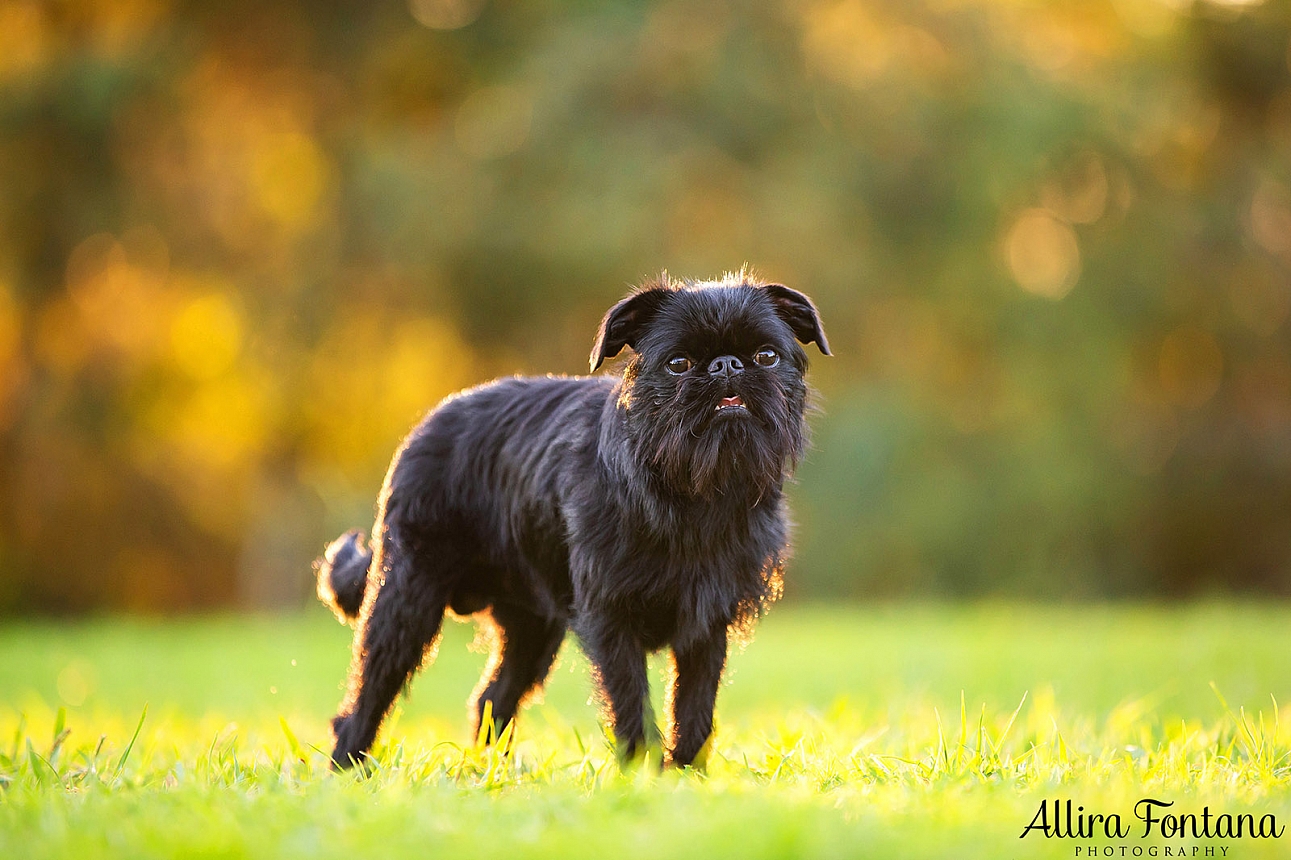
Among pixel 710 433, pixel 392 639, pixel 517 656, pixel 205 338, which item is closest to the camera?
pixel 710 433

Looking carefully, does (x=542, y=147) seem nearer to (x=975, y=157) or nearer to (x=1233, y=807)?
(x=975, y=157)

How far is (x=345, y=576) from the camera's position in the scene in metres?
5.23

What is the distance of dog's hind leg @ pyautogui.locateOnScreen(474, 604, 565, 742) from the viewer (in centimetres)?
506

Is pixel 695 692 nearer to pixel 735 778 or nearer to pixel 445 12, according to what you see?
pixel 735 778

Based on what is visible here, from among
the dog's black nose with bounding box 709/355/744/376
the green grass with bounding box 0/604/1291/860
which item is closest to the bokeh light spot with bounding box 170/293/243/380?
the green grass with bounding box 0/604/1291/860

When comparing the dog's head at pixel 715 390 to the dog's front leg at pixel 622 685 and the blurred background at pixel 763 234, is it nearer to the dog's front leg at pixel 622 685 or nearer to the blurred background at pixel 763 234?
the dog's front leg at pixel 622 685

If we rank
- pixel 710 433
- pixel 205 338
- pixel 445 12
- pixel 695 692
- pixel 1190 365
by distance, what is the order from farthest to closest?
pixel 205 338, pixel 1190 365, pixel 445 12, pixel 695 692, pixel 710 433

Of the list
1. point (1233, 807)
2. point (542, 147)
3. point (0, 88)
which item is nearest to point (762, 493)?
point (1233, 807)

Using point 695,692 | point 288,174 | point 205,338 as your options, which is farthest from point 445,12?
point 695,692

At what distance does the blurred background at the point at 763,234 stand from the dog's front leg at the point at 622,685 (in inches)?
425

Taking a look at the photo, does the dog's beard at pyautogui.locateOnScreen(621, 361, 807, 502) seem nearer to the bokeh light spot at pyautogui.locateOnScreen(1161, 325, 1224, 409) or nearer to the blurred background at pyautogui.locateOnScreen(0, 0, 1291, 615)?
the blurred background at pyautogui.locateOnScreen(0, 0, 1291, 615)

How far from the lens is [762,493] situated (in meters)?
4.07

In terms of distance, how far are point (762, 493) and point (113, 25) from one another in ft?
47.9

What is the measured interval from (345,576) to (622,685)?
1.80 meters
